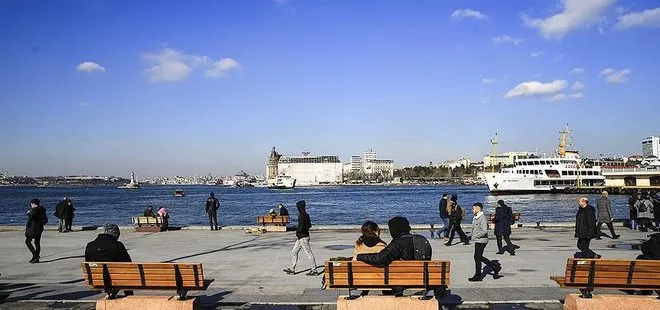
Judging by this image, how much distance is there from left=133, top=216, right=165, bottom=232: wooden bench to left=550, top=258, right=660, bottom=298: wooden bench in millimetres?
18289

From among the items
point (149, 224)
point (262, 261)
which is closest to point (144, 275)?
point (262, 261)

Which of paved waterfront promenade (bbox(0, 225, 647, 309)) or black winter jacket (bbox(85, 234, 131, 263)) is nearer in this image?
black winter jacket (bbox(85, 234, 131, 263))

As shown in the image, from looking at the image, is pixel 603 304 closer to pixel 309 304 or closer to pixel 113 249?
pixel 309 304

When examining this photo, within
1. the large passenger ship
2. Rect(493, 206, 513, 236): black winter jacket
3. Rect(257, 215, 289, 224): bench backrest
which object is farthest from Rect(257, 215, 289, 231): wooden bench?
the large passenger ship

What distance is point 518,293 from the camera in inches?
371

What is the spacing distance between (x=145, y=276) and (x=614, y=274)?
642 centimetres

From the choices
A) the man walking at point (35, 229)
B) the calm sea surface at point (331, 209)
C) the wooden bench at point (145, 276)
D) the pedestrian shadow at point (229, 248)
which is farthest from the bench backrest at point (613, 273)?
the calm sea surface at point (331, 209)

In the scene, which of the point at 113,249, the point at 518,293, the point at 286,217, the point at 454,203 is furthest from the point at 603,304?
the point at 286,217

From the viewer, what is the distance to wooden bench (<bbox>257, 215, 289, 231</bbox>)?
22234 mm

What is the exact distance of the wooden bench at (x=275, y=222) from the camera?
22.2 metres

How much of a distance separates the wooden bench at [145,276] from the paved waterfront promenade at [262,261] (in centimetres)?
136

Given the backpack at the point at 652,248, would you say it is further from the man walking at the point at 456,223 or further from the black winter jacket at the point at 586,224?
the man walking at the point at 456,223

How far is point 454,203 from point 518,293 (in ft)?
27.0

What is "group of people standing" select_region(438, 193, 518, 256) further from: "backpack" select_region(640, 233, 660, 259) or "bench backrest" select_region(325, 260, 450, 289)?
"bench backrest" select_region(325, 260, 450, 289)
